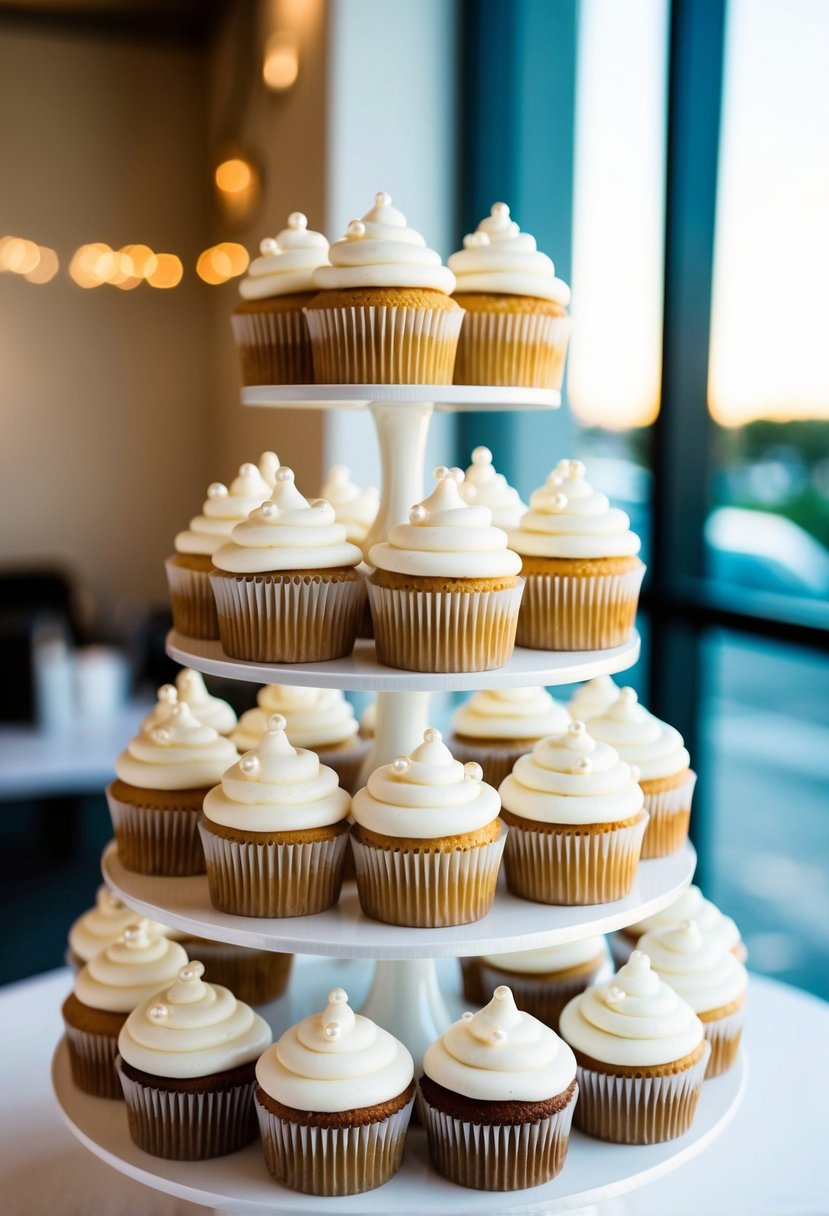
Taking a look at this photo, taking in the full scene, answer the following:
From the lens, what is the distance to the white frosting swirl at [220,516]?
1528mm

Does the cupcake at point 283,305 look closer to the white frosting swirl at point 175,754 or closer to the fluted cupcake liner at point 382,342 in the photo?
the fluted cupcake liner at point 382,342

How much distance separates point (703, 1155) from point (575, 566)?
73 cm

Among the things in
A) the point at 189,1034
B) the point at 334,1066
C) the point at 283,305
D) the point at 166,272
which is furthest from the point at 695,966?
the point at 166,272

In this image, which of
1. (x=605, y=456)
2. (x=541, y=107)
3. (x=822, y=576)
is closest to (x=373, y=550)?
(x=822, y=576)

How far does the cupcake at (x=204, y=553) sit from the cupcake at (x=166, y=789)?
0.34 feet

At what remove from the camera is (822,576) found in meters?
2.73

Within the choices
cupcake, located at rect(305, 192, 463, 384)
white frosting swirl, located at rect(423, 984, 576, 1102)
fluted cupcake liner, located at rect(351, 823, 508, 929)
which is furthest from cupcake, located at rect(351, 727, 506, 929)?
cupcake, located at rect(305, 192, 463, 384)

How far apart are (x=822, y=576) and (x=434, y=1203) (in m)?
1.88

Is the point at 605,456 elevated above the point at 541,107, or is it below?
below

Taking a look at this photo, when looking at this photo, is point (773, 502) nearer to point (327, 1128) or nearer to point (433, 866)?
point (433, 866)

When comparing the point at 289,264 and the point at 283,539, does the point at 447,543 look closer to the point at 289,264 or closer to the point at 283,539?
the point at 283,539

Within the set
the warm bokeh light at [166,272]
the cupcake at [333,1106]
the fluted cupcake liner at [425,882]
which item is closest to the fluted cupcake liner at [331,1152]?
the cupcake at [333,1106]

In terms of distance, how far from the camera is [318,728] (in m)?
1.66

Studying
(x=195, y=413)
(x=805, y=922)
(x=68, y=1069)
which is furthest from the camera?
(x=195, y=413)
